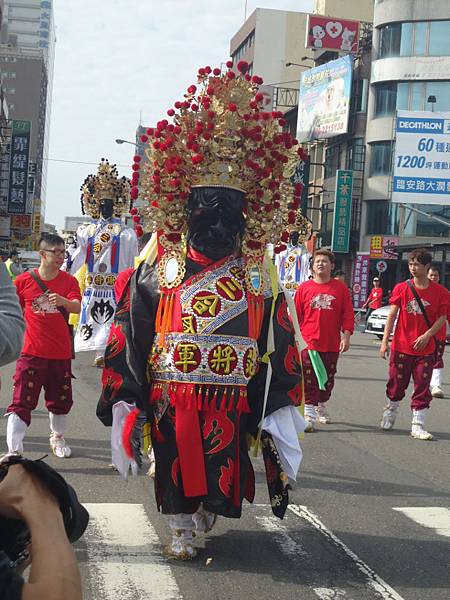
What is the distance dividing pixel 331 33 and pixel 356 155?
23.3 feet

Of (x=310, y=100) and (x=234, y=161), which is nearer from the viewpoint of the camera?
(x=234, y=161)

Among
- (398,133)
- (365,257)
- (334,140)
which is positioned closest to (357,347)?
(398,133)

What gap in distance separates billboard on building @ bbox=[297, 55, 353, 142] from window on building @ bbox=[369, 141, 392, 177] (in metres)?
2.10

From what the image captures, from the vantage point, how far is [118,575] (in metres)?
4.34

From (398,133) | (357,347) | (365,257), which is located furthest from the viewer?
(365,257)

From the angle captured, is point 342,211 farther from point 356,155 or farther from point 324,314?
point 324,314

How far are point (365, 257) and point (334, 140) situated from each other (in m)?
8.94

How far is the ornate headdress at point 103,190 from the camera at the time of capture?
11.4m

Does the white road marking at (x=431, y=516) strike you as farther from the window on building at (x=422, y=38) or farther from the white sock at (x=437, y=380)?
the window on building at (x=422, y=38)

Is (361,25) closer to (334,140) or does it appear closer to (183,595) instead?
(334,140)

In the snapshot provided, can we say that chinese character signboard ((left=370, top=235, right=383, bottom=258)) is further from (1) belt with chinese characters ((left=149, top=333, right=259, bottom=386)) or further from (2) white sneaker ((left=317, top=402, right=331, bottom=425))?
(1) belt with chinese characters ((left=149, top=333, right=259, bottom=386))

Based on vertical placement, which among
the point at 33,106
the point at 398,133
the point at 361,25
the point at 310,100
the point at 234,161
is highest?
the point at 33,106

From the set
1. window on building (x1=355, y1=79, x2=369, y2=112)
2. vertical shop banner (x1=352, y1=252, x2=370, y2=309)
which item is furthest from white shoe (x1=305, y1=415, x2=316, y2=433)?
window on building (x1=355, y1=79, x2=369, y2=112)

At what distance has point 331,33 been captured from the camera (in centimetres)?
4619
